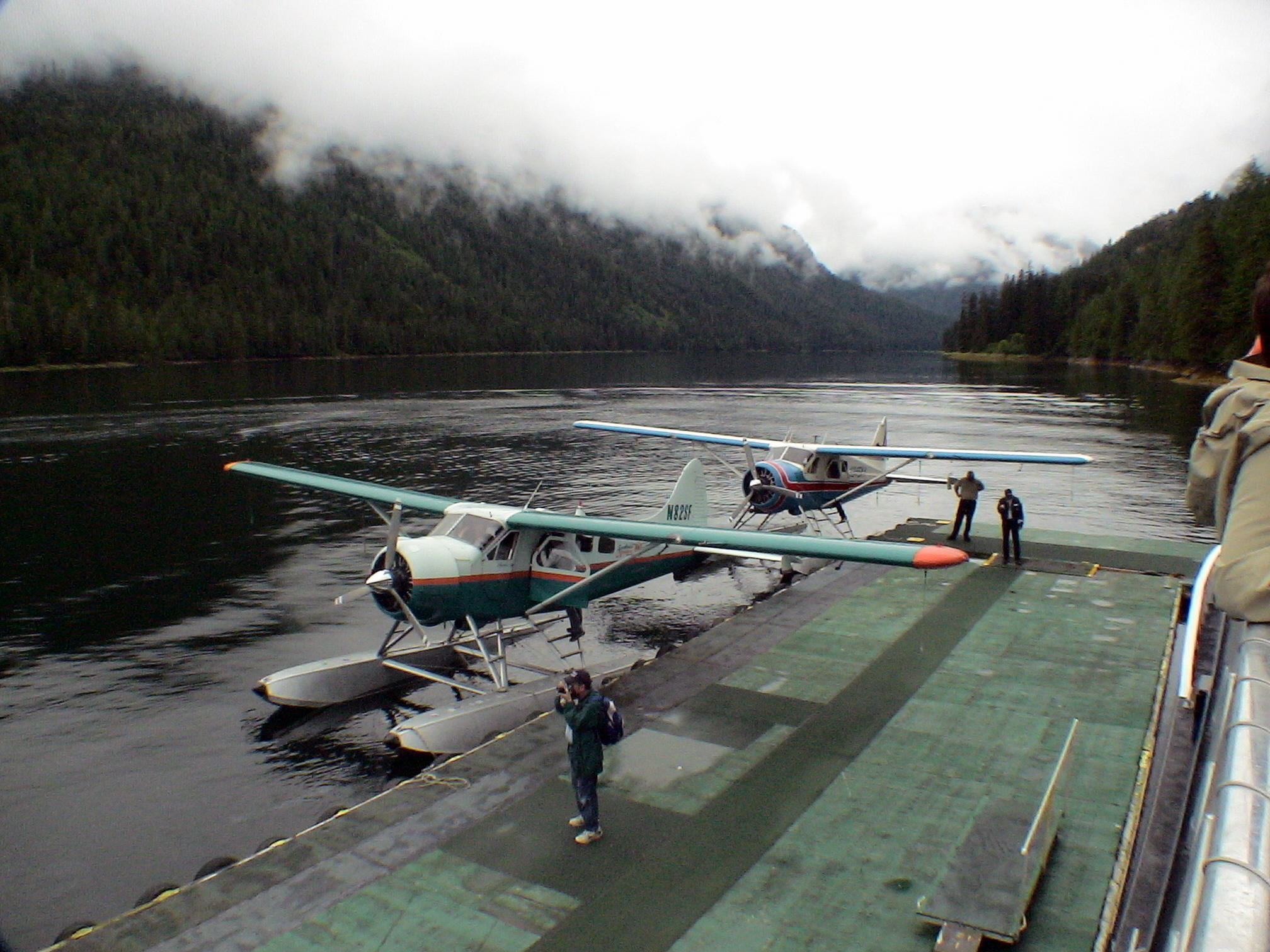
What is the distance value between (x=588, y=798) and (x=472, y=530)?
18.7 feet

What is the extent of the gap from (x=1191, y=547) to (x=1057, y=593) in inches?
292

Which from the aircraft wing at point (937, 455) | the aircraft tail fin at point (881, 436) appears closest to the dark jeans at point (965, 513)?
the aircraft wing at point (937, 455)

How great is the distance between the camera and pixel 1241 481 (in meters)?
1.55

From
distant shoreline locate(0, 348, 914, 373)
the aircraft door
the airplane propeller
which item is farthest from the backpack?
distant shoreline locate(0, 348, 914, 373)

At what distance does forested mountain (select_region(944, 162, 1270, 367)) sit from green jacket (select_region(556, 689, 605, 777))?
37617 millimetres

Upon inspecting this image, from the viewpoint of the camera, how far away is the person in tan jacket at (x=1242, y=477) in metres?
1.47

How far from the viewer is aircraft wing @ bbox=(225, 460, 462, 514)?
1409 cm

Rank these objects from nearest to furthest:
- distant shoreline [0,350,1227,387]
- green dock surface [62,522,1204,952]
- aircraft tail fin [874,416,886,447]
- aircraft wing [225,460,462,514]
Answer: green dock surface [62,522,1204,952]
aircraft wing [225,460,462,514]
aircraft tail fin [874,416,886,447]
distant shoreline [0,350,1227,387]

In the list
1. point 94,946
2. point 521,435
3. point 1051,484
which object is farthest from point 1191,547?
point 521,435

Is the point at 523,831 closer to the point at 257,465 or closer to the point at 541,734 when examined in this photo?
the point at 541,734

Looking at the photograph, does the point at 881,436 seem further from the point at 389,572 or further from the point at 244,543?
the point at 244,543

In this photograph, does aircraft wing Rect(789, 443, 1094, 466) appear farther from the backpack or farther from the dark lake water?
the backpack

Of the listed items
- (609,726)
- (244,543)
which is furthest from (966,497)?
(244,543)

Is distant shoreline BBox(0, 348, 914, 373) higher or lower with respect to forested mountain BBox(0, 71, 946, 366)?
lower
